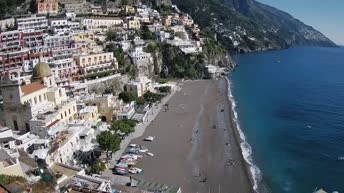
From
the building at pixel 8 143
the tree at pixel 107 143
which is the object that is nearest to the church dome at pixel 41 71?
the building at pixel 8 143

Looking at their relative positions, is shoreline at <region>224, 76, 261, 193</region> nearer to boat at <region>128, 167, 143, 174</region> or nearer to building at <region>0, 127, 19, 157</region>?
boat at <region>128, 167, 143, 174</region>

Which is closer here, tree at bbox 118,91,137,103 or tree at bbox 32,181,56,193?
tree at bbox 32,181,56,193

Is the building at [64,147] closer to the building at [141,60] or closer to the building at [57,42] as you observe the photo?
the building at [57,42]

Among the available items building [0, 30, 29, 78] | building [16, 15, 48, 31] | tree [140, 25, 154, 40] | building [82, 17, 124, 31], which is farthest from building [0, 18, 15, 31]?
tree [140, 25, 154, 40]

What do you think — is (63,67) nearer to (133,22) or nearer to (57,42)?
(57,42)

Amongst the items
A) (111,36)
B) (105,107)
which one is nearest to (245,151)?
(105,107)

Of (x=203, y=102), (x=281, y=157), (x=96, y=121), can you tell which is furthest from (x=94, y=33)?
(x=281, y=157)

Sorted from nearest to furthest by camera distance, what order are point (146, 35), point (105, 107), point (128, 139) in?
point (128, 139) → point (105, 107) → point (146, 35)
